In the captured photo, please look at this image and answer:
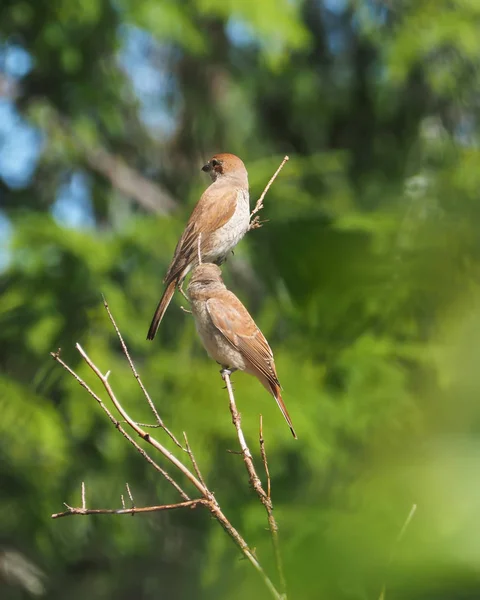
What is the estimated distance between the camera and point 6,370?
5.77 m

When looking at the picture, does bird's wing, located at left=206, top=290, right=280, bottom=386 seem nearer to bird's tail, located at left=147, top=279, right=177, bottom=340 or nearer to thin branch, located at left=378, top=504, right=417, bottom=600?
bird's tail, located at left=147, top=279, right=177, bottom=340

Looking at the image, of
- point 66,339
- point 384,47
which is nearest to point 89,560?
point 66,339

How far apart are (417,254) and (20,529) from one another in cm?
621

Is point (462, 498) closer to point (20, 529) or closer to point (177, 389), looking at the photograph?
point (177, 389)

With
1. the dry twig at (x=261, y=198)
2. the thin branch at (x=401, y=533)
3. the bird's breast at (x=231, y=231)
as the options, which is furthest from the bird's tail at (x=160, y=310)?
the thin branch at (x=401, y=533)

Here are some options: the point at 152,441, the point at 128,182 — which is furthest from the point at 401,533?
the point at 128,182

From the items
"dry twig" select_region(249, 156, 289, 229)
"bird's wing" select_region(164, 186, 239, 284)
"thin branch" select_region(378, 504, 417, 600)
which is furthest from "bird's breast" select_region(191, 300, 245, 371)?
"thin branch" select_region(378, 504, 417, 600)

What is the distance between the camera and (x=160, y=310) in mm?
2020

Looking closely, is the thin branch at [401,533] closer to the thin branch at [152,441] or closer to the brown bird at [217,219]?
the thin branch at [152,441]

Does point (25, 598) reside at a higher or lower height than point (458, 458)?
lower

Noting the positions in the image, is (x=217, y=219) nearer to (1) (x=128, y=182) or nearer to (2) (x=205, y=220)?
(2) (x=205, y=220)

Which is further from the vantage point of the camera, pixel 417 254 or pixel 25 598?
pixel 25 598

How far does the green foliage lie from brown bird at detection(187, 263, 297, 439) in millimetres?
124

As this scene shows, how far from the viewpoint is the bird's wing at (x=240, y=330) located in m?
2.02
